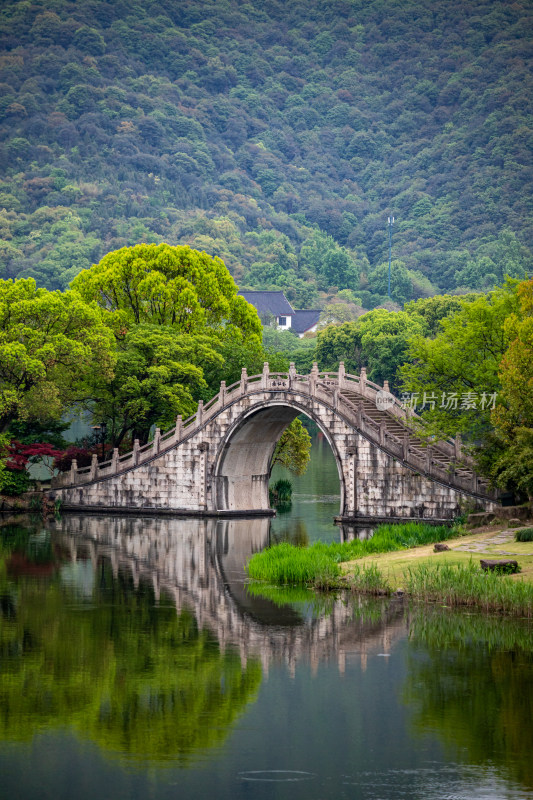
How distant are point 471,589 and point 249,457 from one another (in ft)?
86.8

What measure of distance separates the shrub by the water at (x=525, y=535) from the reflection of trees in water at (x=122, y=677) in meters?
10.1

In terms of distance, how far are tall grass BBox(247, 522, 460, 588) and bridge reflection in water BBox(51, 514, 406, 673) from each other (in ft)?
3.31

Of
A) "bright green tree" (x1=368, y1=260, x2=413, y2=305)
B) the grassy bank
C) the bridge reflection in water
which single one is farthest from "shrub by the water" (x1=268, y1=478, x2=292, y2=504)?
"bright green tree" (x1=368, y1=260, x2=413, y2=305)

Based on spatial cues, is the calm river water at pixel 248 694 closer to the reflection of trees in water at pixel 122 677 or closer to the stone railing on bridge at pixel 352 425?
the reflection of trees in water at pixel 122 677

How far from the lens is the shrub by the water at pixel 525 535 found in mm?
33062

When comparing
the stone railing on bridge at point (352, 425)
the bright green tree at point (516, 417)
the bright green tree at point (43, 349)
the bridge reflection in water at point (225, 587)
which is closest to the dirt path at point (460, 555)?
the bright green tree at point (516, 417)

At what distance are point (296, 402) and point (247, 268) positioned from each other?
113099 mm

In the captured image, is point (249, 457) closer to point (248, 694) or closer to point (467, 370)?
point (467, 370)

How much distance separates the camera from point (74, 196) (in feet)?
602

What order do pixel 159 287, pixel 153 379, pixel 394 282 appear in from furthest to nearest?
pixel 394 282 < pixel 159 287 < pixel 153 379

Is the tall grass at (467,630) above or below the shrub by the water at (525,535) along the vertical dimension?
below

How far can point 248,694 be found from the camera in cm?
2238

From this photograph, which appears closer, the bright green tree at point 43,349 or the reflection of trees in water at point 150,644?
the reflection of trees in water at point 150,644

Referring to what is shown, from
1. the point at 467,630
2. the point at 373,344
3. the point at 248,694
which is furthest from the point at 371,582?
the point at 373,344
